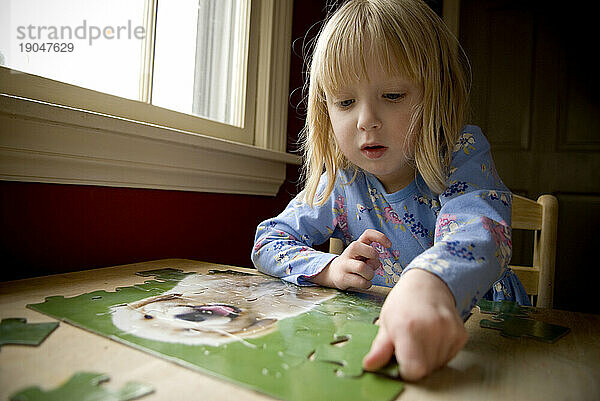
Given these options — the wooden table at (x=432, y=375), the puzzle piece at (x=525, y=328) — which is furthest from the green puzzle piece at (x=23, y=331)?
the puzzle piece at (x=525, y=328)

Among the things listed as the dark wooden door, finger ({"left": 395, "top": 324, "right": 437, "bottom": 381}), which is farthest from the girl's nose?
the dark wooden door

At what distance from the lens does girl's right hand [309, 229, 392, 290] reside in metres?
0.73

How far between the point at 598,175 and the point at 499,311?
2.20 metres

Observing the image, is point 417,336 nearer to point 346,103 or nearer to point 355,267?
point 355,267

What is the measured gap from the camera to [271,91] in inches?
59.1

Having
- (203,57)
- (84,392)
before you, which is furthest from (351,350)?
(203,57)

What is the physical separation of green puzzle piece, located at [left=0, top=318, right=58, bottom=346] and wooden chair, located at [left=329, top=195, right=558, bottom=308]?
924mm

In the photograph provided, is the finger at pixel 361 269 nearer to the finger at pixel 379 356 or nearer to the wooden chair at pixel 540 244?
the finger at pixel 379 356

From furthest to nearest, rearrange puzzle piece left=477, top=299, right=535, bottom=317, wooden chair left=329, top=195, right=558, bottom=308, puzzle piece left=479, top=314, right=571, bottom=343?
wooden chair left=329, top=195, right=558, bottom=308 < puzzle piece left=477, top=299, right=535, bottom=317 < puzzle piece left=479, top=314, right=571, bottom=343

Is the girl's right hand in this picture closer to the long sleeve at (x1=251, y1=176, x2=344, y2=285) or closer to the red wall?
the long sleeve at (x1=251, y1=176, x2=344, y2=285)

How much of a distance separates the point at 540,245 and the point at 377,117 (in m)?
0.53

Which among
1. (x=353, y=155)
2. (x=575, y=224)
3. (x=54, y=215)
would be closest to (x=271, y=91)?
(x=353, y=155)

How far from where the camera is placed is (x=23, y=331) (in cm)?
47

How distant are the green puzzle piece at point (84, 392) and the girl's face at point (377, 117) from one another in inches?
23.2
